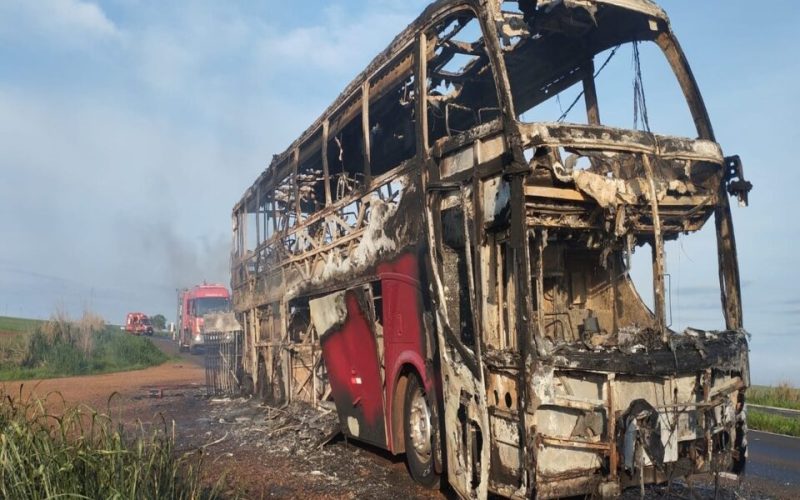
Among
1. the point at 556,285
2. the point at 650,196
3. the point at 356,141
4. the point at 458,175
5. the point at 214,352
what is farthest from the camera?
the point at 214,352

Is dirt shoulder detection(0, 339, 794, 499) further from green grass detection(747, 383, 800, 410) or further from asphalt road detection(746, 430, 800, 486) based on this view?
green grass detection(747, 383, 800, 410)

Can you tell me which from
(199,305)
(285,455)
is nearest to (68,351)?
(199,305)

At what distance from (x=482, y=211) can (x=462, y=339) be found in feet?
4.10

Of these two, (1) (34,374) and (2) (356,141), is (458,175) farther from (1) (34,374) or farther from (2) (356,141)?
(1) (34,374)

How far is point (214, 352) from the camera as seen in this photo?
58.3 ft

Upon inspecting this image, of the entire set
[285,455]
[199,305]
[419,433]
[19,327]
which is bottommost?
[285,455]

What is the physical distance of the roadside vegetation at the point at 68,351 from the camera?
80.6 ft

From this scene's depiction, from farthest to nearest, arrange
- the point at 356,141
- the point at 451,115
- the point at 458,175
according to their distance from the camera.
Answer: the point at 356,141
the point at 451,115
the point at 458,175

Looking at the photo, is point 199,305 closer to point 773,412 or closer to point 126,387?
point 126,387

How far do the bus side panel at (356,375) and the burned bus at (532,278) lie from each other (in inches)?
1.3

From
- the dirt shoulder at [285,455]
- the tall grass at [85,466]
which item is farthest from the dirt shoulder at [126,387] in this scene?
the tall grass at [85,466]

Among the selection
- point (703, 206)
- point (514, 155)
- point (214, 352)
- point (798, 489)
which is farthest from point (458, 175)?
point (214, 352)

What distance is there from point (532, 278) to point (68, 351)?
82.9 feet

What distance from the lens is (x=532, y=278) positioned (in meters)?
5.69
